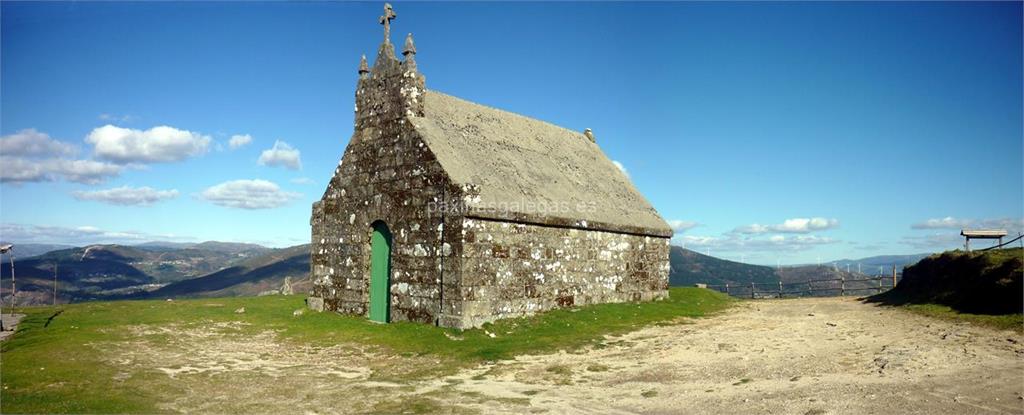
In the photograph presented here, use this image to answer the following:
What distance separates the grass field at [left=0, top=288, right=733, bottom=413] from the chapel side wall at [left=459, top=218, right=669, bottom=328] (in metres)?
0.66

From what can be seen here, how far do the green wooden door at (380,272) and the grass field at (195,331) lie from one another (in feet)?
2.79

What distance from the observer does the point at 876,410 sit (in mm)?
8742

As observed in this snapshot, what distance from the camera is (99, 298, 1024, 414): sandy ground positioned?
9.62 meters

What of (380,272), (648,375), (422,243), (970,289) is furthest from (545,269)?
(970,289)

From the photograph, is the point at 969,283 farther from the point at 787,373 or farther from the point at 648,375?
the point at 648,375

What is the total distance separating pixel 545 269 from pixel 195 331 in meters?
10.3

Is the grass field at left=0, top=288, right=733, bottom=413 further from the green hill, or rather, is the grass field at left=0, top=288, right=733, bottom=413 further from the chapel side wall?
the green hill

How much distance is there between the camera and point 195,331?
59.6 ft

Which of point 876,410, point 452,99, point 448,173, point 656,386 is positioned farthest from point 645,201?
point 876,410

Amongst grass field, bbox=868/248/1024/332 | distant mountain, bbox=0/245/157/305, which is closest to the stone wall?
grass field, bbox=868/248/1024/332

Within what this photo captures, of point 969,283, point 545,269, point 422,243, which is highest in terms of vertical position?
point 422,243

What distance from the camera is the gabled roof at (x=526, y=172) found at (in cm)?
1998

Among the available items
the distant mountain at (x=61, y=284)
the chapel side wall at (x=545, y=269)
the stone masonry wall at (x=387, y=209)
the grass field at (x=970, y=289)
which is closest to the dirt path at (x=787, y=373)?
the grass field at (x=970, y=289)

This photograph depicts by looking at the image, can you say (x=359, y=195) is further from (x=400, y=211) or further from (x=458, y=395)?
(x=458, y=395)
